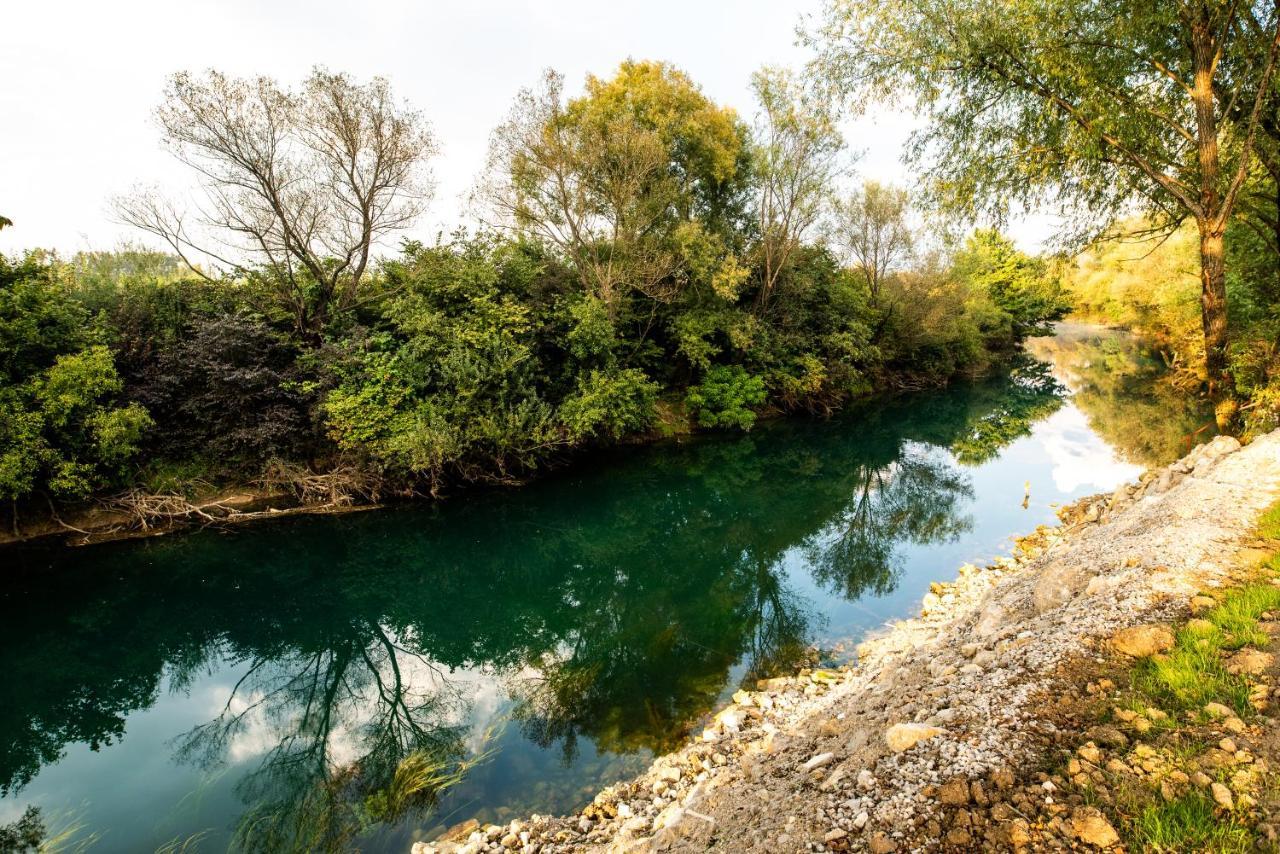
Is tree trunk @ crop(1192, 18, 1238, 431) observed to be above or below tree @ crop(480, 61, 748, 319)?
below

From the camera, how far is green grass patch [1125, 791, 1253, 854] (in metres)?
2.78

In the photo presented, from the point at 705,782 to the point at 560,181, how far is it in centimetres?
1968

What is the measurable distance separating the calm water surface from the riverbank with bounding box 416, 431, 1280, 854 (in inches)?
36.9

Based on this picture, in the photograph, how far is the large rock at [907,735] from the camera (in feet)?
13.8

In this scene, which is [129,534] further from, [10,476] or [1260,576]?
[1260,576]

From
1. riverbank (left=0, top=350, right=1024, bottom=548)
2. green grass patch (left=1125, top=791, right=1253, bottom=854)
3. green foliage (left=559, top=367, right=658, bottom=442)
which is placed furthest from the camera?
green foliage (left=559, top=367, right=658, bottom=442)

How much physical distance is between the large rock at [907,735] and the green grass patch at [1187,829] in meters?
1.35

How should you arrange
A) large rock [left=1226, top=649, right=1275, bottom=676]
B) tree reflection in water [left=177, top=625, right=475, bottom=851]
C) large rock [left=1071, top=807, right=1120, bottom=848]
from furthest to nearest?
tree reflection in water [left=177, top=625, right=475, bottom=851] < large rock [left=1226, top=649, right=1275, bottom=676] < large rock [left=1071, top=807, right=1120, bottom=848]

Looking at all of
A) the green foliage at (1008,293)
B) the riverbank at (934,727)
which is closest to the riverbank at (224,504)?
the riverbank at (934,727)

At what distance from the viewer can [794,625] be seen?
34.1 ft

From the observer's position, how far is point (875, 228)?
33.0 m

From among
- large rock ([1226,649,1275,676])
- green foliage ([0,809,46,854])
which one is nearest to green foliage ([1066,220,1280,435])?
large rock ([1226,649,1275,676])

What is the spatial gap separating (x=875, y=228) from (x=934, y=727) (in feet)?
113

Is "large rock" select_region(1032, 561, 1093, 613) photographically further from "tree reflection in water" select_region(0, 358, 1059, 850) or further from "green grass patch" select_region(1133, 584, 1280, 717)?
"tree reflection in water" select_region(0, 358, 1059, 850)
